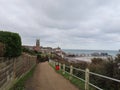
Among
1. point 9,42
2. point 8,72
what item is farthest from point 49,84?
point 9,42

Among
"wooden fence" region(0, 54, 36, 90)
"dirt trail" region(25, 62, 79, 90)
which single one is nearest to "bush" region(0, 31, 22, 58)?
"wooden fence" region(0, 54, 36, 90)

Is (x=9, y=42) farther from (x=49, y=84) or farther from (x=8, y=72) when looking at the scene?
(x=49, y=84)

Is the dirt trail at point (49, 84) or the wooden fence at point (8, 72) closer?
the wooden fence at point (8, 72)

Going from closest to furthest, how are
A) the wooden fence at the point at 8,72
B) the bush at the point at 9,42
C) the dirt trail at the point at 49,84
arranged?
the wooden fence at the point at 8,72 < the bush at the point at 9,42 < the dirt trail at the point at 49,84

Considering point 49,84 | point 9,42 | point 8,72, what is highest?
point 9,42

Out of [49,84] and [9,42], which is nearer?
[9,42]

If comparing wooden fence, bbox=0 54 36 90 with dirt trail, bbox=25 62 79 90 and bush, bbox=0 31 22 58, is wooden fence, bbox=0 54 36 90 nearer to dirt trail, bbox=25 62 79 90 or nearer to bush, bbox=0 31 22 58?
bush, bbox=0 31 22 58

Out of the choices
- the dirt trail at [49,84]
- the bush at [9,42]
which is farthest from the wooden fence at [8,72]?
the dirt trail at [49,84]

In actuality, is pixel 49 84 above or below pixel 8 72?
below

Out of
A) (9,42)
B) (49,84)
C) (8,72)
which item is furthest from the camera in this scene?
(49,84)

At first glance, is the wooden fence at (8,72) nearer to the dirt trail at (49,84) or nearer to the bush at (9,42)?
the bush at (9,42)

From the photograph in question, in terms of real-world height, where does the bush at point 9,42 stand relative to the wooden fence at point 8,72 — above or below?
above

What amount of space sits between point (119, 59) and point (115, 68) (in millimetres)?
487

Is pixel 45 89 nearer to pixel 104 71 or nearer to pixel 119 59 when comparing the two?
pixel 104 71
